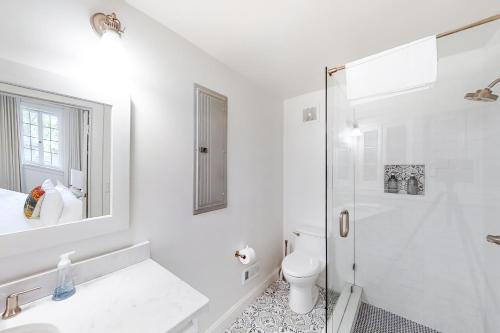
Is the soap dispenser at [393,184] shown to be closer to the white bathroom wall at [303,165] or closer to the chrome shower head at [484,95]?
the white bathroom wall at [303,165]

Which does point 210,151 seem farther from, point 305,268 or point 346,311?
point 346,311

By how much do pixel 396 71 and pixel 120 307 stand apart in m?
1.88

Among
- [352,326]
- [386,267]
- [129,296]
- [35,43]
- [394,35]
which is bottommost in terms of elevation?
[352,326]

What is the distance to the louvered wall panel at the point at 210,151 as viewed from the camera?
1512 millimetres

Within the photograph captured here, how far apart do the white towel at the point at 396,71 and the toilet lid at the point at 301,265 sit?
1.47 meters

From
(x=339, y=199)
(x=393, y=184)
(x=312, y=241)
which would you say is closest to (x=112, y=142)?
(x=339, y=199)

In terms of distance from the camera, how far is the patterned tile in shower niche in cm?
173

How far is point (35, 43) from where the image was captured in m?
0.87

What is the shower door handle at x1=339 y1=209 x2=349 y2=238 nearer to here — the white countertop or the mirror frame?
the white countertop

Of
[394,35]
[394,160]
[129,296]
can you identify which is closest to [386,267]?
[394,160]

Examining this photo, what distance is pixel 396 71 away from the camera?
4.26 ft

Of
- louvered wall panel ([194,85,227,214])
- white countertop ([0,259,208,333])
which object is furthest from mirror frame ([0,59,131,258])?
louvered wall panel ([194,85,227,214])

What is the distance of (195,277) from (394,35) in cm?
219

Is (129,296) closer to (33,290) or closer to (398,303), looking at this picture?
(33,290)
